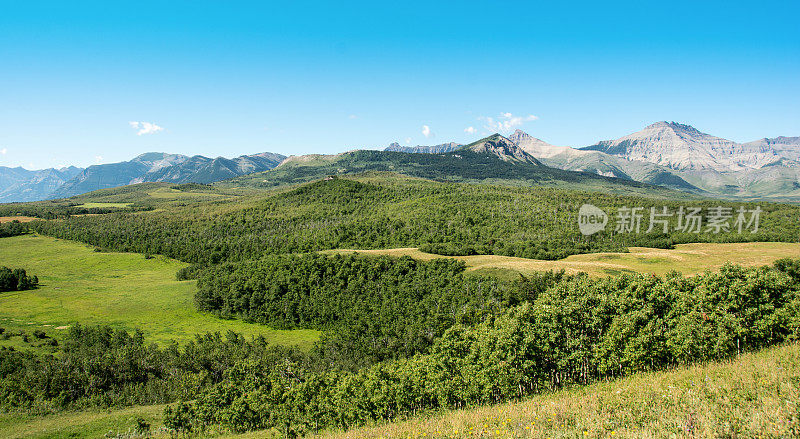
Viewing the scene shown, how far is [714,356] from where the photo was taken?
39875 mm

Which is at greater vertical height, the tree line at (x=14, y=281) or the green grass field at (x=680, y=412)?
the green grass field at (x=680, y=412)

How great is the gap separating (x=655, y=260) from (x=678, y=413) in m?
144

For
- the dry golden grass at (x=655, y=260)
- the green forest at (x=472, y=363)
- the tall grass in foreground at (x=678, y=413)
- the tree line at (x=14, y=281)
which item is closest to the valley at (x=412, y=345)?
the tall grass in foreground at (x=678, y=413)

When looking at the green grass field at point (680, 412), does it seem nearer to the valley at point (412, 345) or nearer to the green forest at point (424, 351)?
the valley at point (412, 345)

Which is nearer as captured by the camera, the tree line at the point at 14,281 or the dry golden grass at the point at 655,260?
the dry golden grass at the point at 655,260

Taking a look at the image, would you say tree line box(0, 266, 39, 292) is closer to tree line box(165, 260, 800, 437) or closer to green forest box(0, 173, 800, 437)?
green forest box(0, 173, 800, 437)

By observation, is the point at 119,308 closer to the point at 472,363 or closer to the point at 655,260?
the point at 472,363

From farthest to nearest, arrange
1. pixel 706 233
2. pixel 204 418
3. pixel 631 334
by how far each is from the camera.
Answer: pixel 706 233, pixel 204 418, pixel 631 334

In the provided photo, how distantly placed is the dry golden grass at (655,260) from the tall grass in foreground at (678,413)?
97743 millimetres

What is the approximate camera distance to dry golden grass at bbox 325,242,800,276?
123 metres

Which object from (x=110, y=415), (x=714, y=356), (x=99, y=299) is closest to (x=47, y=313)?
(x=99, y=299)

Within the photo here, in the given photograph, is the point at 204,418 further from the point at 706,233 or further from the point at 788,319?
the point at 706,233

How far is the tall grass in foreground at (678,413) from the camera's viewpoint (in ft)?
51.5

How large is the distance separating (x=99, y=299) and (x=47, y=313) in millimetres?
18621
